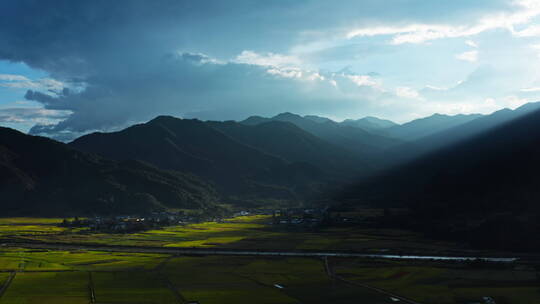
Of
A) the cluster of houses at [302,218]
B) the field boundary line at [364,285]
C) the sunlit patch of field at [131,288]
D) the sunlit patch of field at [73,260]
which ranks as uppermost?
the cluster of houses at [302,218]

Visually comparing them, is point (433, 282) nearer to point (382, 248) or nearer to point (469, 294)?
point (469, 294)

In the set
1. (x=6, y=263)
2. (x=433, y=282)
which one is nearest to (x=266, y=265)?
(x=433, y=282)

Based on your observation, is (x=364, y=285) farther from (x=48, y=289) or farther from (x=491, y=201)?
(x=491, y=201)

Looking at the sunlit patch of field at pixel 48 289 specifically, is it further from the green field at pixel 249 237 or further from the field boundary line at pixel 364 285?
the green field at pixel 249 237

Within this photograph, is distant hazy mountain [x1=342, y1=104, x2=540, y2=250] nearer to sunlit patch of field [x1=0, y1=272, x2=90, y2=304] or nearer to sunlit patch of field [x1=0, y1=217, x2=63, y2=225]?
sunlit patch of field [x1=0, y1=272, x2=90, y2=304]

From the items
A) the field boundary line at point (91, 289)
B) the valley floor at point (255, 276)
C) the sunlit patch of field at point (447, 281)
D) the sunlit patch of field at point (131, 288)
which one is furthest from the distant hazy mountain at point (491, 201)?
the field boundary line at point (91, 289)

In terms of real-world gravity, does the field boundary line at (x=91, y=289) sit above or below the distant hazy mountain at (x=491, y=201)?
below
